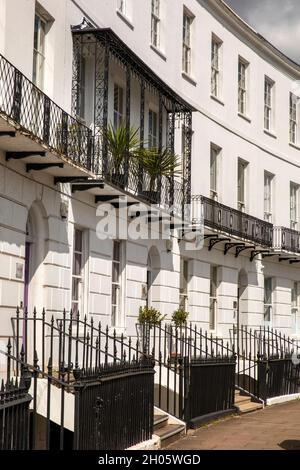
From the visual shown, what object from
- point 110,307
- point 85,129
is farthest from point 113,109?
point 110,307

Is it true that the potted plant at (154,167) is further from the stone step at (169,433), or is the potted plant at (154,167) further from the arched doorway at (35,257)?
the stone step at (169,433)

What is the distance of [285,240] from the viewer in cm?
3081

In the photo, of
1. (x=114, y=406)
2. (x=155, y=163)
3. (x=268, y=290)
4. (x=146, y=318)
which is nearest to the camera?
(x=114, y=406)

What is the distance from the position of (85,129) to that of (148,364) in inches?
213

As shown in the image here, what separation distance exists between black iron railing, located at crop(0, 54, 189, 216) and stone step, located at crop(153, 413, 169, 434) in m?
4.53

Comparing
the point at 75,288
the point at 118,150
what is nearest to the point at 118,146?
the point at 118,150

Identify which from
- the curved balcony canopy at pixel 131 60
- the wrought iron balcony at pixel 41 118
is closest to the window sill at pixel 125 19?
the curved balcony canopy at pixel 131 60

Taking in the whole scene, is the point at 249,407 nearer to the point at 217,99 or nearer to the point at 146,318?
the point at 146,318

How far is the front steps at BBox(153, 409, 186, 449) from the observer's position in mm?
14617

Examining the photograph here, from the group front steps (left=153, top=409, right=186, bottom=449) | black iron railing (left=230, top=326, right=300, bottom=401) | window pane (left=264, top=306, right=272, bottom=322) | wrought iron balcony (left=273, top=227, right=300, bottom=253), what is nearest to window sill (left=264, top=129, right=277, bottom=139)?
wrought iron balcony (left=273, top=227, right=300, bottom=253)

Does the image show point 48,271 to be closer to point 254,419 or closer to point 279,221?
point 254,419

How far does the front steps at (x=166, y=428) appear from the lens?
48.0 ft

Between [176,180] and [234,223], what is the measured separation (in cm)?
390
